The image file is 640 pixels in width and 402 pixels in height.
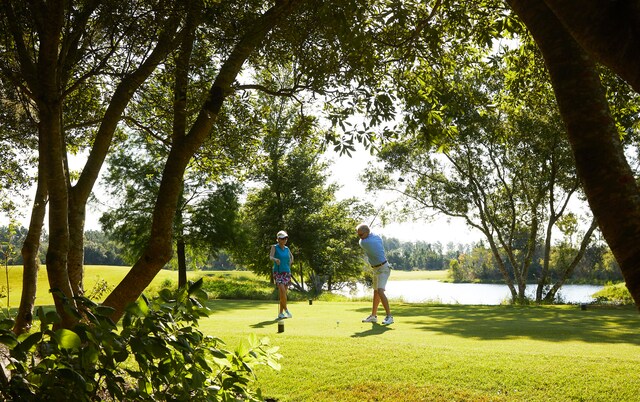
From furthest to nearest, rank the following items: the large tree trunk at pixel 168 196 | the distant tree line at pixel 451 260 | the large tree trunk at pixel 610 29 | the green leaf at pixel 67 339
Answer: the distant tree line at pixel 451 260 < the large tree trunk at pixel 168 196 < the green leaf at pixel 67 339 < the large tree trunk at pixel 610 29

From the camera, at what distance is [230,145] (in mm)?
9125

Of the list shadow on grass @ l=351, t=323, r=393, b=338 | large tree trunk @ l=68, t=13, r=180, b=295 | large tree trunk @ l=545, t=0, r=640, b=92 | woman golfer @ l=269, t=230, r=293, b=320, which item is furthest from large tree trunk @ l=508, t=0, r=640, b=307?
woman golfer @ l=269, t=230, r=293, b=320

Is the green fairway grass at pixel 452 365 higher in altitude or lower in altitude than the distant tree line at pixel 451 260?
lower

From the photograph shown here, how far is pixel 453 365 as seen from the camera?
6816 mm

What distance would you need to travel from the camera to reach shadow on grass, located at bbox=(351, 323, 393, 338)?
9.50m

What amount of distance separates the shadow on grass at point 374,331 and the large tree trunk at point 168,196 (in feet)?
16.7

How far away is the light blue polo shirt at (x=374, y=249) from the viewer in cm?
1148

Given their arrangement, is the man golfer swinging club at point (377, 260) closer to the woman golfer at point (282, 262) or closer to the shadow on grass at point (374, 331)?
the shadow on grass at point (374, 331)

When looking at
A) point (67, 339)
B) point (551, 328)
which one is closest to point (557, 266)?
point (551, 328)

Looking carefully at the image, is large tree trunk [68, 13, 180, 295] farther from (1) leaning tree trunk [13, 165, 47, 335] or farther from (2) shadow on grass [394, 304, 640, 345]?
(2) shadow on grass [394, 304, 640, 345]

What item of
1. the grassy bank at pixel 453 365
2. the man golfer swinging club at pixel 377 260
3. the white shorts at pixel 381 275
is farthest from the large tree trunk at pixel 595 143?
the white shorts at pixel 381 275

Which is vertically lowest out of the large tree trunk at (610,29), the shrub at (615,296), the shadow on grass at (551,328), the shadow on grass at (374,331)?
the shrub at (615,296)

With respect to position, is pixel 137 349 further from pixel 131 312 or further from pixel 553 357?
pixel 553 357

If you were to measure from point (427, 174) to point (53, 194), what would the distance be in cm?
2721
